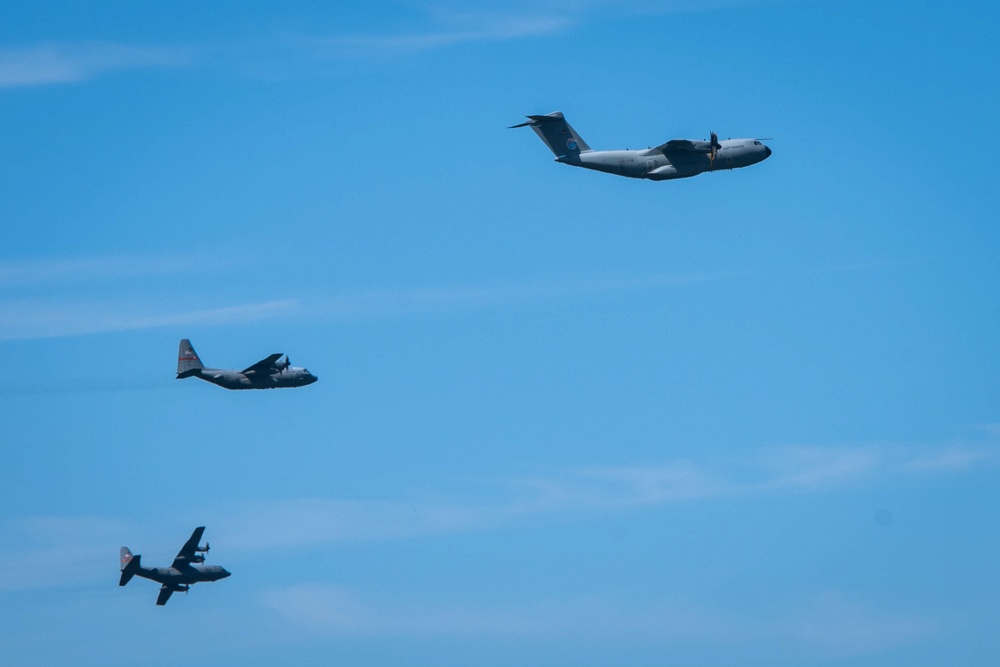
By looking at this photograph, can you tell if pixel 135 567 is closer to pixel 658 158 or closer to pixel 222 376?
pixel 222 376

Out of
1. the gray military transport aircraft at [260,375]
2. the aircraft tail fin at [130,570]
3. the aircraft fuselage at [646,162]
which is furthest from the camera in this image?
the aircraft tail fin at [130,570]

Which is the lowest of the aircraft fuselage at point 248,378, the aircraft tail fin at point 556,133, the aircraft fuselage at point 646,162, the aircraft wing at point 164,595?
the aircraft wing at point 164,595

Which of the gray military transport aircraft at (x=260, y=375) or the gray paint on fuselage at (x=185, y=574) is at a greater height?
the gray military transport aircraft at (x=260, y=375)

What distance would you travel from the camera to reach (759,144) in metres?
136

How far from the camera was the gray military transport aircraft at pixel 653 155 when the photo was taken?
130000 millimetres

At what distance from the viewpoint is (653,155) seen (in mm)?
130375

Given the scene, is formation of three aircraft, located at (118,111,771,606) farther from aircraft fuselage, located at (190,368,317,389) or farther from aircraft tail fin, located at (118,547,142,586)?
aircraft tail fin, located at (118,547,142,586)

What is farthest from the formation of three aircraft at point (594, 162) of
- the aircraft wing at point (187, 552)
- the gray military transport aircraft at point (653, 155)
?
the aircraft wing at point (187, 552)

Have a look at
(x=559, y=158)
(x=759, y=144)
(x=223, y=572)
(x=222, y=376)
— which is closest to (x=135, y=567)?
(x=223, y=572)

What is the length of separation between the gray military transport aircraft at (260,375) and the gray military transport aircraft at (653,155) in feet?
94.9

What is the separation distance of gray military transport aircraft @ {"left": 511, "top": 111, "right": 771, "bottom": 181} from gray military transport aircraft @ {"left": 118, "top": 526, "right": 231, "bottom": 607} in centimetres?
5282

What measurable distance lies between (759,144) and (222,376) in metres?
48.3

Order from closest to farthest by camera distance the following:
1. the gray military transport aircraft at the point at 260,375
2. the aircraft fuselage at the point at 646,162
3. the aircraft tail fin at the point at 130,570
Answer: the aircraft fuselage at the point at 646,162, the gray military transport aircraft at the point at 260,375, the aircraft tail fin at the point at 130,570

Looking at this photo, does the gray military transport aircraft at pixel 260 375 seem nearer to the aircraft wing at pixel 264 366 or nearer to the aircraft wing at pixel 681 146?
the aircraft wing at pixel 264 366
